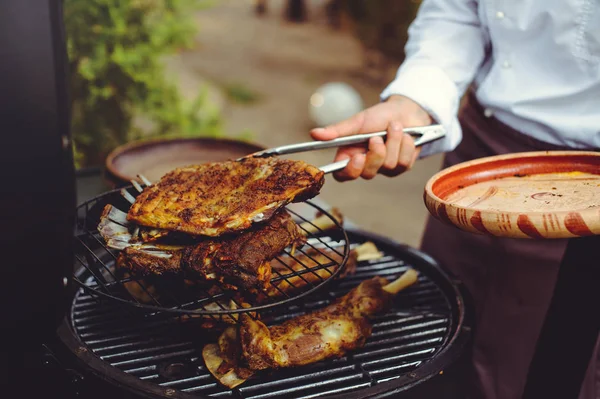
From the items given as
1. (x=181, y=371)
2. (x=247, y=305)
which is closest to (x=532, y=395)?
(x=247, y=305)

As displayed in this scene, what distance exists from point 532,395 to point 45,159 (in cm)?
167

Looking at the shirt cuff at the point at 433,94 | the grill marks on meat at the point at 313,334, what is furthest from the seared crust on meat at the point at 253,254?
the shirt cuff at the point at 433,94

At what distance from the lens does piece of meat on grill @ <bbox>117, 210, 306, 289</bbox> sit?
180cm

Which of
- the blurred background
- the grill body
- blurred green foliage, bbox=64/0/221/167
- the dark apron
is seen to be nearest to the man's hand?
the dark apron

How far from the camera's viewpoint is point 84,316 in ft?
7.27

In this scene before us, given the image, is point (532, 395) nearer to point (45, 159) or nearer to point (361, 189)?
point (45, 159)

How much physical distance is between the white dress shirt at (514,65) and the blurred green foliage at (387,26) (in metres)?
7.27

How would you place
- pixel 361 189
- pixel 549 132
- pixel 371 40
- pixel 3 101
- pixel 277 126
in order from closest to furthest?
1. pixel 3 101
2. pixel 549 132
3. pixel 361 189
4. pixel 277 126
5. pixel 371 40

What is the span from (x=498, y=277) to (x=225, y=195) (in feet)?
5.15

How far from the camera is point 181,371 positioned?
1968mm

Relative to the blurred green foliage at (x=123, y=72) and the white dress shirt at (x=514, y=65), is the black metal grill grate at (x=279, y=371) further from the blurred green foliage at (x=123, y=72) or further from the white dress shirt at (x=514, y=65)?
the blurred green foliage at (x=123, y=72)

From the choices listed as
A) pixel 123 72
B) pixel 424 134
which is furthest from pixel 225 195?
pixel 123 72

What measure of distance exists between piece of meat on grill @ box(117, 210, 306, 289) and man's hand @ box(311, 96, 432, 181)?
49 centimetres

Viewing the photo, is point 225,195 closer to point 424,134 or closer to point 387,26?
point 424,134
